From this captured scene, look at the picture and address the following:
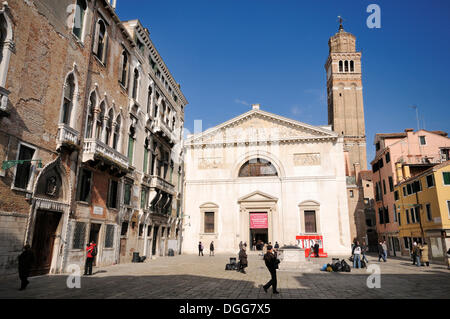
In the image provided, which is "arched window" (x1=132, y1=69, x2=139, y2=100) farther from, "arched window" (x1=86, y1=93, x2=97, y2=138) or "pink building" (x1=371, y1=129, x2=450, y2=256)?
"pink building" (x1=371, y1=129, x2=450, y2=256)

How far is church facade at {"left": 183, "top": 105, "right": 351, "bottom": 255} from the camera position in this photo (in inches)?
1321

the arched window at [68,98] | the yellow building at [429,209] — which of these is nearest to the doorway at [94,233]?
the arched window at [68,98]

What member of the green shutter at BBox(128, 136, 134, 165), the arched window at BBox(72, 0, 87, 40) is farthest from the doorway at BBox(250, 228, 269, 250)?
the arched window at BBox(72, 0, 87, 40)

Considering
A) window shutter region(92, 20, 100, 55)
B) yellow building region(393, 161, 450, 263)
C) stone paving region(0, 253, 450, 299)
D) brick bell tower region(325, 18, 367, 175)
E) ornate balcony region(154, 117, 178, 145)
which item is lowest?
stone paving region(0, 253, 450, 299)

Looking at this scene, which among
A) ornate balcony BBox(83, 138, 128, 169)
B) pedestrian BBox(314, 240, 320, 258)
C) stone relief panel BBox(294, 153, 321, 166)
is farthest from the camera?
stone relief panel BBox(294, 153, 321, 166)

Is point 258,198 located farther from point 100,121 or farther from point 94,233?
point 100,121

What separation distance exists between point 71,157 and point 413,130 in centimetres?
3248

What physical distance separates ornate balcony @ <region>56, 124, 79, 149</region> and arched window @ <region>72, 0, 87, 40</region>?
195 inches

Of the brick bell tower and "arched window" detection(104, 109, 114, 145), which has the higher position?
the brick bell tower

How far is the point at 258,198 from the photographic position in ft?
115

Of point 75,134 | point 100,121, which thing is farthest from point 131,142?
point 75,134

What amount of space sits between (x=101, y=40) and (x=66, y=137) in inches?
279
